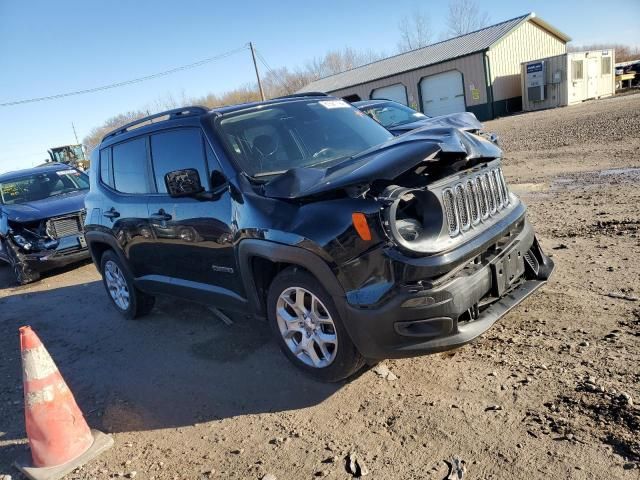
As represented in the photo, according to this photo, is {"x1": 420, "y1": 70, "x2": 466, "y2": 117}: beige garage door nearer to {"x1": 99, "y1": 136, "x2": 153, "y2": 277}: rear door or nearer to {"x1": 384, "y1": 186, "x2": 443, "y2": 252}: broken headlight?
{"x1": 99, "y1": 136, "x2": 153, "y2": 277}: rear door

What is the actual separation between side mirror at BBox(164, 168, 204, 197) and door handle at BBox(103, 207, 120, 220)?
5.22 feet

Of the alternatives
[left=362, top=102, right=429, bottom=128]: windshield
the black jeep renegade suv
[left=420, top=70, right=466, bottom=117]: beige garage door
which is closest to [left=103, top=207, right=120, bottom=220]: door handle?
the black jeep renegade suv

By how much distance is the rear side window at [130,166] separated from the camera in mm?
4793

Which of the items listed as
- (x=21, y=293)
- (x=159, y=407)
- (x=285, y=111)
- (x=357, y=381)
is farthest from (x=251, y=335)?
(x=21, y=293)

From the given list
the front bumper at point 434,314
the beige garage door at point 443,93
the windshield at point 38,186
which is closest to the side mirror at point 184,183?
the front bumper at point 434,314

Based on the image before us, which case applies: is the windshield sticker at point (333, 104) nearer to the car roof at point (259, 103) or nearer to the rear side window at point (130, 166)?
the car roof at point (259, 103)

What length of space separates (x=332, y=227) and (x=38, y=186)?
8.44m

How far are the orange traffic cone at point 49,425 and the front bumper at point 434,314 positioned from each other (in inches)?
74.1

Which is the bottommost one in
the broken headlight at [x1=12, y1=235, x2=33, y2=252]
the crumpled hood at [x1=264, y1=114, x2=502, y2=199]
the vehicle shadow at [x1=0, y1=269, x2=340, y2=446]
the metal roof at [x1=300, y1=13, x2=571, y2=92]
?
the vehicle shadow at [x1=0, y1=269, x2=340, y2=446]

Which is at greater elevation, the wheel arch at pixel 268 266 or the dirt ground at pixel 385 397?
the wheel arch at pixel 268 266

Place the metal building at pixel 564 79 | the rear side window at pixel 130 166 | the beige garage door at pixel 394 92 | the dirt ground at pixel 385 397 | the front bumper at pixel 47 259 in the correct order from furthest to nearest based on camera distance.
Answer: the beige garage door at pixel 394 92, the metal building at pixel 564 79, the front bumper at pixel 47 259, the rear side window at pixel 130 166, the dirt ground at pixel 385 397

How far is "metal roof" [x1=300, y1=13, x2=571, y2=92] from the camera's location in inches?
1184

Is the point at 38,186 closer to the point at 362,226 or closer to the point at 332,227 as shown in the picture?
the point at 332,227

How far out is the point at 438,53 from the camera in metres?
32.6
